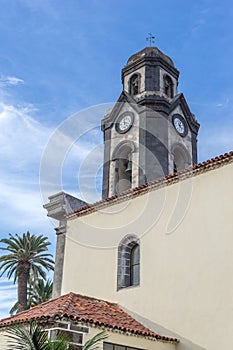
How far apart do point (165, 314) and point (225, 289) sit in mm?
2019

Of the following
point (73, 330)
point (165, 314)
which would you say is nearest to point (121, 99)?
point (165, 314)

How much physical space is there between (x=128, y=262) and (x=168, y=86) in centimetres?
1145

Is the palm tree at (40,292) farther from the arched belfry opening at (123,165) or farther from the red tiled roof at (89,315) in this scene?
the red tiled roof at (89,315)

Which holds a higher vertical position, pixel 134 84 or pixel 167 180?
pixel 134 84

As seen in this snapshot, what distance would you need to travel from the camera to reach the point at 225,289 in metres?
11.7

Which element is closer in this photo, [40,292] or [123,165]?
[123,165]

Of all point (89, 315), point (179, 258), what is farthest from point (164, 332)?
point (89, 315)

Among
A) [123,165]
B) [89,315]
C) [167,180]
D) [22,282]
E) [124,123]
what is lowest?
[89,315]

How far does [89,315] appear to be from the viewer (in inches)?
448

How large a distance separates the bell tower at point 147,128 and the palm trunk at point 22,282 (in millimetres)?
9788

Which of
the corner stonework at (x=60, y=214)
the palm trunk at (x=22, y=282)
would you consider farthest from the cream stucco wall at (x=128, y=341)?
the palm trunk at (x=22, y=282)

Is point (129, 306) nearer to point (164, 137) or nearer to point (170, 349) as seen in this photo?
point (170, 349)

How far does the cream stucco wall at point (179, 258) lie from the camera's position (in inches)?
466

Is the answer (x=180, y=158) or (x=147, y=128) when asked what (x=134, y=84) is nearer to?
(x=147, y=128)
